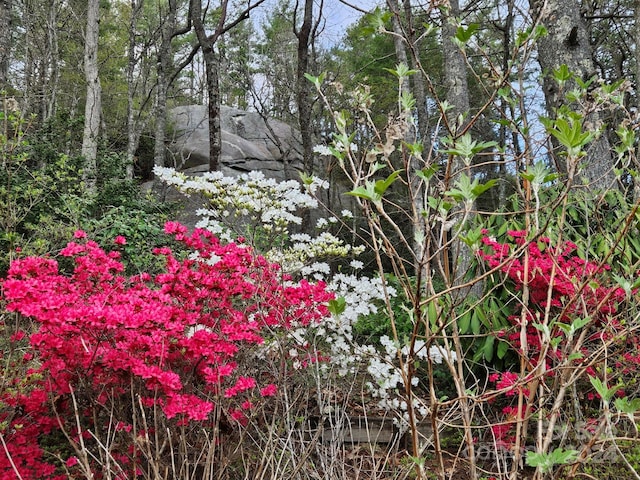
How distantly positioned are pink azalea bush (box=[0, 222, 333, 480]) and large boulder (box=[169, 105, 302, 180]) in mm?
10392

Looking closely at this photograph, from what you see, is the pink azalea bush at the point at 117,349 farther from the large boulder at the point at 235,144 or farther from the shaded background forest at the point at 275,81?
the large boulder at the point at 235,144

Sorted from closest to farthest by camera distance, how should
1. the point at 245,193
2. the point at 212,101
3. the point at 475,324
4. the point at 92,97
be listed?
1. the point at 475,324
2. the point at 245,193
3. the point at 212,101
4. the point at 92,97

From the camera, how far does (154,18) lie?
16.1 m

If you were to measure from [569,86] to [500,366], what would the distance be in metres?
2.38

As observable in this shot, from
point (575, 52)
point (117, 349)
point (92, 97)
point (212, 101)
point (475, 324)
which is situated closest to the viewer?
point (117, 349)

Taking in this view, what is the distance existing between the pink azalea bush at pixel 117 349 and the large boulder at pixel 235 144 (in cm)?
1039

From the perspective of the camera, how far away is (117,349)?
207 centimetres

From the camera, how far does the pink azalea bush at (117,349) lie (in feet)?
6.33

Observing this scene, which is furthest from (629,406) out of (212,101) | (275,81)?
(275,81)

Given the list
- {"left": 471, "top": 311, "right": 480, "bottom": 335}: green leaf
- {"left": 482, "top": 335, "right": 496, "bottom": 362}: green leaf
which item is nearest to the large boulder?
{"left": 471, "top": 311, "right": 480, "bottom": 335}: green leaf

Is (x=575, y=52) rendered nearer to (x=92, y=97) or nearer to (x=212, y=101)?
(x=212, y=101)

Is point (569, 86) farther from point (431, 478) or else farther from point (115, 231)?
point (115, 231)

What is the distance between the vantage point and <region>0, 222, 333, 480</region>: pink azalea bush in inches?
76.0

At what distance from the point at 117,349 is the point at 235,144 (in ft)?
43.6
